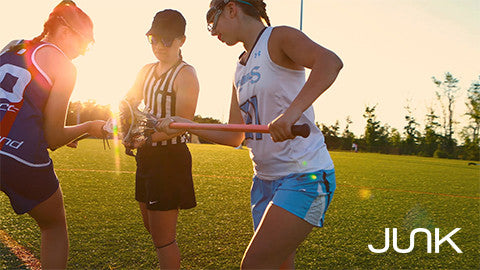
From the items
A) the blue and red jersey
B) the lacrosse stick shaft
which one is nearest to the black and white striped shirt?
the lacrosse stick shaft

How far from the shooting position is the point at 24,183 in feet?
8.26

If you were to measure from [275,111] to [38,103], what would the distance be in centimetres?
149

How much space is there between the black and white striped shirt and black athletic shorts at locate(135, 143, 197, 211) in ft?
0.27

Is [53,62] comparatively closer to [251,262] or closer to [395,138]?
[251,262]

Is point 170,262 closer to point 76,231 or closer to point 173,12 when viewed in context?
point 173,12

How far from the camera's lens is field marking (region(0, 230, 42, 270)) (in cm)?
406

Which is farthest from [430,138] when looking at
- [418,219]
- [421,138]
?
[418,219]

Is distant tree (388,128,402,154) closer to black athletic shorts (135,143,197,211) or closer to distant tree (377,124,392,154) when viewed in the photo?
distant tree (377,124,392,154)

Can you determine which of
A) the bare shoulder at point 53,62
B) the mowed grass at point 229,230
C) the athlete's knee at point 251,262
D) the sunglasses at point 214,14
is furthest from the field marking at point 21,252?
the sunglasses at point 214,14

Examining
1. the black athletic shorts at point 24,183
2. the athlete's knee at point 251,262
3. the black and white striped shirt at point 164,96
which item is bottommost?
the athlete's knee at point 251,262

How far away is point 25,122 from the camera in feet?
8.14

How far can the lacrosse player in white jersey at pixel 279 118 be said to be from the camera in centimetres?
222

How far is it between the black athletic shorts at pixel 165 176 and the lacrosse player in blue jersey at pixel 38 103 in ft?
2.39

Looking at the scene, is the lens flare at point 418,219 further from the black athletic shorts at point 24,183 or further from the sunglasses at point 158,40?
the black athletic shorts at point 24,183
